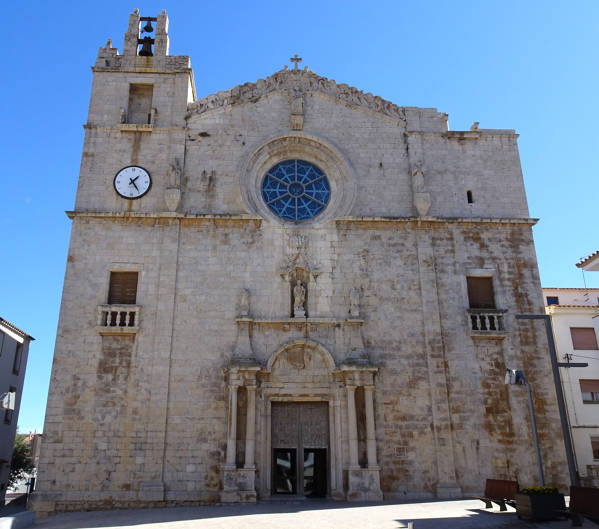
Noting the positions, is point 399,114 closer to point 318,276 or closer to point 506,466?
point 318,276

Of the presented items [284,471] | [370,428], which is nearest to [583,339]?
[370,428]

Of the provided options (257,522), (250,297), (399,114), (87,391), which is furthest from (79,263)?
(399,114)

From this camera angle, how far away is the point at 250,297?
1708 cm

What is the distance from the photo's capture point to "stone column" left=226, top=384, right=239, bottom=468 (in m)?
15.1

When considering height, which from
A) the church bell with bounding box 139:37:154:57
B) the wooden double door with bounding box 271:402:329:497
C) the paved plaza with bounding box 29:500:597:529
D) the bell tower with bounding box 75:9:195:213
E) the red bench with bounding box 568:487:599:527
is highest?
the church bell with bounding box 139:37:154:57

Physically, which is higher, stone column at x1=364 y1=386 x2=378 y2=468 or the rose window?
the rose window

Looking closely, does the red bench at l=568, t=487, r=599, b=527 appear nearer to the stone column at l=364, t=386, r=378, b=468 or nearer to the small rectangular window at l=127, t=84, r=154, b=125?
the stone column at l=364, t=386, r=378, b=468

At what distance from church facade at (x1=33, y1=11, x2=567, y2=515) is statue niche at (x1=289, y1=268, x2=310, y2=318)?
6 cm

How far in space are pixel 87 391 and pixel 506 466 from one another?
39.5ft

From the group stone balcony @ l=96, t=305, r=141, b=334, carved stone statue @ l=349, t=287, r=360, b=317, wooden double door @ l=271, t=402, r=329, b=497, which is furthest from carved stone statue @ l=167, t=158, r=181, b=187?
wooden double door @ l=271, t=402, r=329, b=497

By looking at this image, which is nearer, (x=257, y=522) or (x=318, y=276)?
(x=257, y=522)

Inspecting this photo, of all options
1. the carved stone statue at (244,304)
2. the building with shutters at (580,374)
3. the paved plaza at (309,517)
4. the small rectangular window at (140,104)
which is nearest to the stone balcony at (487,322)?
the paved plaza at (309,517)

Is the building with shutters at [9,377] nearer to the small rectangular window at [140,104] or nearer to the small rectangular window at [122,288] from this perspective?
the small rectangular window at [122,288]

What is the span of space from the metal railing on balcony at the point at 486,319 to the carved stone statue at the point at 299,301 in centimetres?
512
